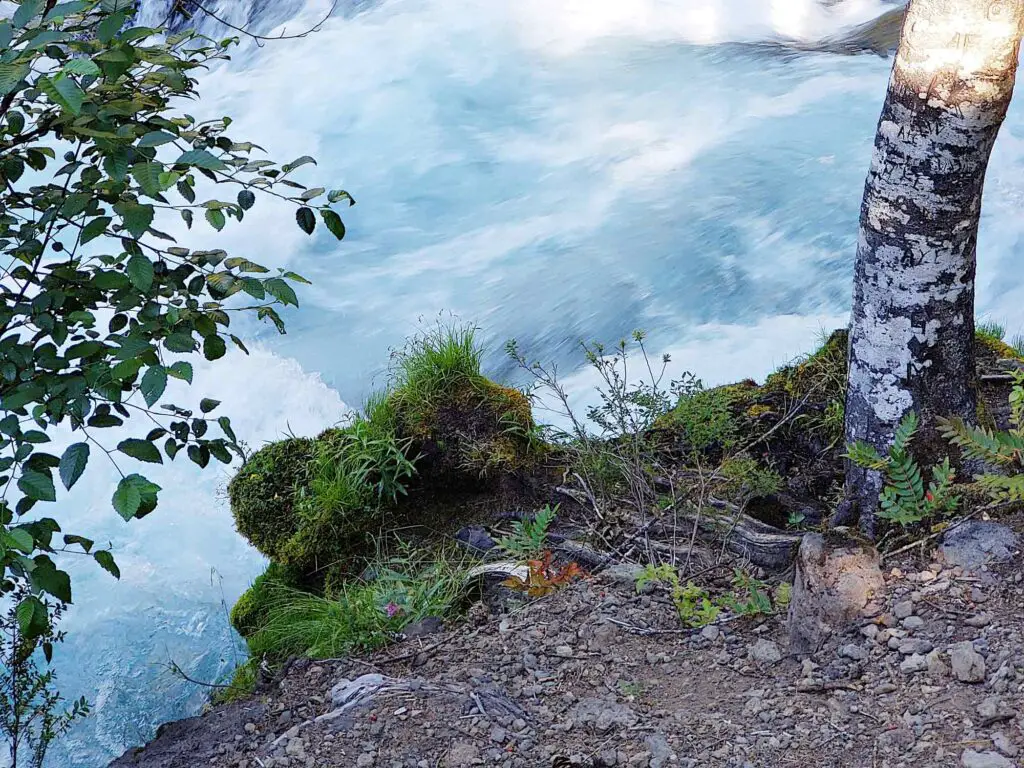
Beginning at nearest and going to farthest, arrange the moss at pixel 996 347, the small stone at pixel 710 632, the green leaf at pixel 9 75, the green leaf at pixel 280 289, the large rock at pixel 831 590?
the green leaf at pixel 9 75, the green leaf at pixel 280 289, the large rock at pixel 831 590, the small stone at pixel 710 632, the moss at pixel 996 347

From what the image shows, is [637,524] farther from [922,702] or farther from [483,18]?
[483,18]

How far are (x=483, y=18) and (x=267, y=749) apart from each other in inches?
314

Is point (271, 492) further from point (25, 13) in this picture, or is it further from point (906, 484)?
point (25, 13)

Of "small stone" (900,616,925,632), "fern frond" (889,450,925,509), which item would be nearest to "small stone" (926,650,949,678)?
"small stone" (900,616,925,632)

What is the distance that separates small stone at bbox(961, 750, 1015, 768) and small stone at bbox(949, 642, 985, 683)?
0.26 m

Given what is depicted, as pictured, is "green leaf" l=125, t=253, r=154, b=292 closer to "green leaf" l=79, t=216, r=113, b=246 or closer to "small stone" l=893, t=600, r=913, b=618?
"green leaf" l=79, t=216, r=113, b=246

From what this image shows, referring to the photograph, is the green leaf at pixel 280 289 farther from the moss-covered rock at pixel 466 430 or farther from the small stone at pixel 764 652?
the moss-covered rock at pixel 466 430

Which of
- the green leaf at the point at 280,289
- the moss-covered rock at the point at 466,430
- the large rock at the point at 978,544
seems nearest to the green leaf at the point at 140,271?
the green leaf at the point at 280,289

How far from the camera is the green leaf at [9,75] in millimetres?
1446

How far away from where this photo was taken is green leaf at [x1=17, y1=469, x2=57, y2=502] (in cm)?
154

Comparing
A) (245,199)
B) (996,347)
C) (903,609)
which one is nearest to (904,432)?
(903,609)

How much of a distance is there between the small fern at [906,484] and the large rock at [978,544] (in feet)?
0.29

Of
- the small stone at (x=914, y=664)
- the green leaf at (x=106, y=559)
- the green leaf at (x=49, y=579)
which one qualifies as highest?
the green leaf at (x=106, y=559)

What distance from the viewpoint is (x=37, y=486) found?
155cm
